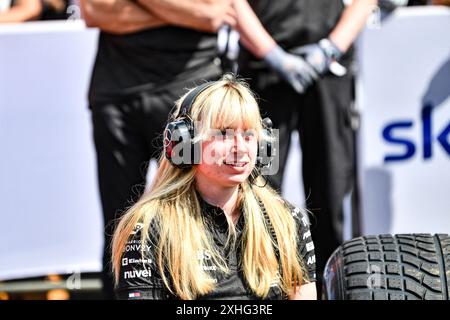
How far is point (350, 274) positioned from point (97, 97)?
222 cm

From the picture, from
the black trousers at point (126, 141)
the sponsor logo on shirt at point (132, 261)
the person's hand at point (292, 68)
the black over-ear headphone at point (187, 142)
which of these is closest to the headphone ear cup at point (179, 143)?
the black over-ear headphone at point (187, 142)

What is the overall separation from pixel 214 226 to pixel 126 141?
1.83 m

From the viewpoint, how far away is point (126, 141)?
15.3 ft

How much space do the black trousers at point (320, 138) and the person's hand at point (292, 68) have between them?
0.04 metres

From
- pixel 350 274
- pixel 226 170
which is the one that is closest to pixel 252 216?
→ pixel 226 170

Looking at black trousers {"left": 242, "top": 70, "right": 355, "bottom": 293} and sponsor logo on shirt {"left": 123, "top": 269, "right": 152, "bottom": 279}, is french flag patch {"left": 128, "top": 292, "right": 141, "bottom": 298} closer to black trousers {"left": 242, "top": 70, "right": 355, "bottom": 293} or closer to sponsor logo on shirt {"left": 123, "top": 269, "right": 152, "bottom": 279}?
sponsor logo on shirt {"left": 123, "top": 269, "right": 152, "bottom": 279}

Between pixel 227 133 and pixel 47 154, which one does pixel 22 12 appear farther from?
pixel 227 133

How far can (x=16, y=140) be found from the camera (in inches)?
194

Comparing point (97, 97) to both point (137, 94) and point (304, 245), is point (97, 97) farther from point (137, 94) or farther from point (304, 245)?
point (304, 245)

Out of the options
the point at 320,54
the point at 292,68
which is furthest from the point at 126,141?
the point at 320,54

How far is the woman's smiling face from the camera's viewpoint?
285 cm

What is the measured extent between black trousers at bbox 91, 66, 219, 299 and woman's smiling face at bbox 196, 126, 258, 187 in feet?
5.61

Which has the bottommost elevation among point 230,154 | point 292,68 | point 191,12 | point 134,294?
point 134,294

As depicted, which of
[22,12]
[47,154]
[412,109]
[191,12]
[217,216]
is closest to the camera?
[217,216]
